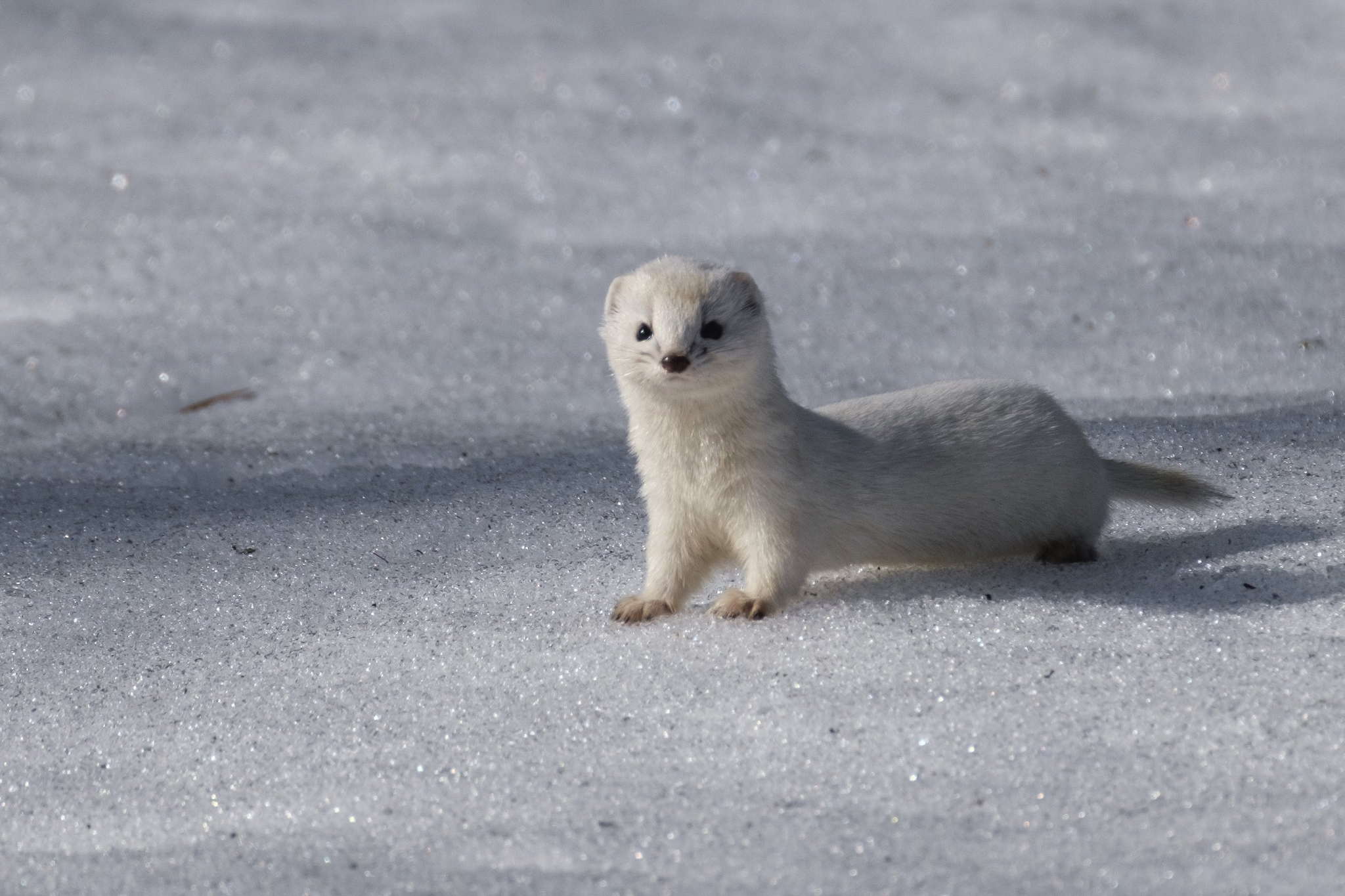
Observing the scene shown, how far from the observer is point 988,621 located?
2.50 meters

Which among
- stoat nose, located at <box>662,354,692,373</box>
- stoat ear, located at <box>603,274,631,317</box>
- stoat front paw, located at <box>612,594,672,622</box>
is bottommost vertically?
stoat front paw, located at <box>612,594,672,622</box>

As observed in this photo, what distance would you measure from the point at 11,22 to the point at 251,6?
1115mm

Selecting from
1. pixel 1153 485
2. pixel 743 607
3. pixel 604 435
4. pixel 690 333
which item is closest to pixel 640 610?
pixel 743 607

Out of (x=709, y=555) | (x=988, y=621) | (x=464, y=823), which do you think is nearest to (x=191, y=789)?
(x=464, y=823)

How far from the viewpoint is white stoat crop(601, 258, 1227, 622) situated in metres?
2.61

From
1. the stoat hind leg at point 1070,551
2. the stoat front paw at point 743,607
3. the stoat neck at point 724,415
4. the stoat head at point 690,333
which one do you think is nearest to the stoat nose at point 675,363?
the stoat head at point 690,333

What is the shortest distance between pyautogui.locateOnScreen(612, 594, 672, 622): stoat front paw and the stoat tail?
0.95 metres

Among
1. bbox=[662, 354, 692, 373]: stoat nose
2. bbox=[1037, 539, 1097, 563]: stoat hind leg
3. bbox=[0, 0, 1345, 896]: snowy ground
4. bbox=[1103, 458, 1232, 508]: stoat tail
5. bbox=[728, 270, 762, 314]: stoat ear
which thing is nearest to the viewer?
bbox=[0, 0, 1345, 896]: snowy ground

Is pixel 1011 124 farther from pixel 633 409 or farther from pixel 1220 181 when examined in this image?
pixel 633 409

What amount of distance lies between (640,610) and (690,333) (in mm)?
512

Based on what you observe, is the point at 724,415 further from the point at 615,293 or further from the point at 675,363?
the point at 615,293

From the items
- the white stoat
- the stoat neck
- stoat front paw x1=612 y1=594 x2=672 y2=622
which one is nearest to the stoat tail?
the white stoat

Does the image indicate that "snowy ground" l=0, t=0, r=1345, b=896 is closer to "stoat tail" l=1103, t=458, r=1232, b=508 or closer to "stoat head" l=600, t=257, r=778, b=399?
"stoat tail" l=1103, t=458, r=1232, b=508

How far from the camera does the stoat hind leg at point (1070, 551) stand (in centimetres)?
285
